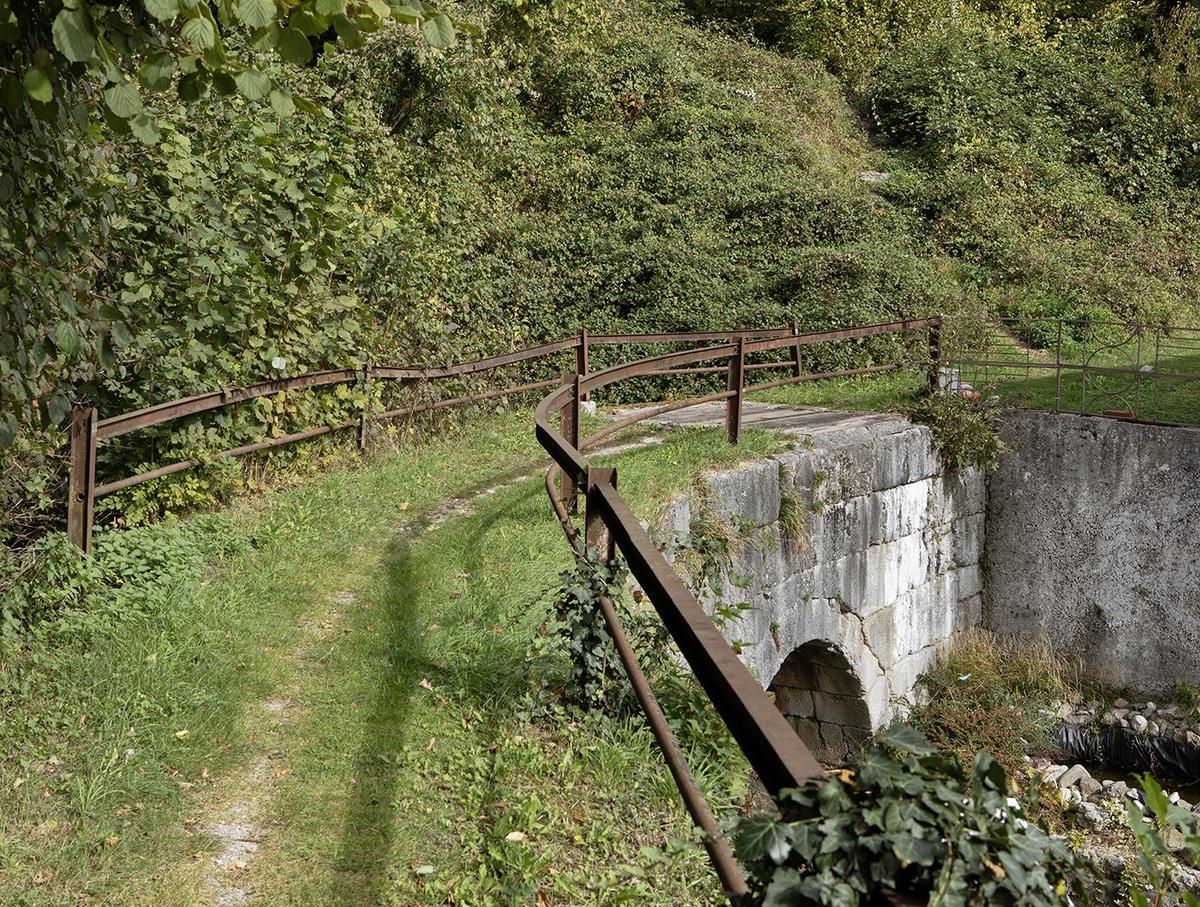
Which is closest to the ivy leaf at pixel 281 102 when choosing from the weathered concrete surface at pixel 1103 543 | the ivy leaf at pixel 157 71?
the ivy leaf at pixel 157 71

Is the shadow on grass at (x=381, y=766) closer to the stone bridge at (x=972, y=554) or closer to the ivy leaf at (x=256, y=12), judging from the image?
the ivy leaf at (x=256, y=12)

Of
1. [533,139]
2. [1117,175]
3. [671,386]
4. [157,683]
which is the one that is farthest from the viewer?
[1117,175]

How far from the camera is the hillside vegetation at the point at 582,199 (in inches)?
275

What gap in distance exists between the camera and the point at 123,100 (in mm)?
3236

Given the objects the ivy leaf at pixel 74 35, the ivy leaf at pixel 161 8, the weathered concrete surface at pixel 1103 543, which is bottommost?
the weathered concrete surface at pixel 1103 543

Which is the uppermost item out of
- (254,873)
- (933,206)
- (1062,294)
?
(933,206)

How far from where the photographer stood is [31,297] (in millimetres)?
3998

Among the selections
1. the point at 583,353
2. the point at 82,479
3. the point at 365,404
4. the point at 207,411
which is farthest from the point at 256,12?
the point at 583,353

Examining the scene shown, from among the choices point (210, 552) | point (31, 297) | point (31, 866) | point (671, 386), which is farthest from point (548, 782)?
point (671, 386)

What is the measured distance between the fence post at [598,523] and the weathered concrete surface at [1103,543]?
830 centimetres

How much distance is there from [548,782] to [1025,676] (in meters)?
8.81

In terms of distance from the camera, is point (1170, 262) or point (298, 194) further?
point (1170, 262)

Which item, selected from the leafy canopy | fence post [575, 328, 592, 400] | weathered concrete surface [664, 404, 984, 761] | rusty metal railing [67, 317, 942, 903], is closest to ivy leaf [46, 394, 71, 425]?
the leafy canopy

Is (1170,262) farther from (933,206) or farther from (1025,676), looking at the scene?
(1025,676)
